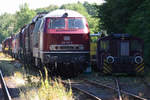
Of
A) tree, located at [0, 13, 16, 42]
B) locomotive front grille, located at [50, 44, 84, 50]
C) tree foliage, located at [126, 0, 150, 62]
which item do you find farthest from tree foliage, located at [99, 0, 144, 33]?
tree, located at [0, 13, 16, 42]

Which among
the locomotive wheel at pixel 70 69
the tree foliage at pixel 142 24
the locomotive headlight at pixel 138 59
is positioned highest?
the tree foliage at pixel 142 24

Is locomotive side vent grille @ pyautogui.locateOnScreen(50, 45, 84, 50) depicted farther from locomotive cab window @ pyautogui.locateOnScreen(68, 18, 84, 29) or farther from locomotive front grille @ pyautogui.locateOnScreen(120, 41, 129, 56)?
locomotive front grille @ pyautogui.locateOnScreen(120, 41, 129, 56)

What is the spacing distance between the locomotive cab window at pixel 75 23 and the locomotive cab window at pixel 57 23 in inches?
13.2

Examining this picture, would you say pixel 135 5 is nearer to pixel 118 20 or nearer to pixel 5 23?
pixel 118 20

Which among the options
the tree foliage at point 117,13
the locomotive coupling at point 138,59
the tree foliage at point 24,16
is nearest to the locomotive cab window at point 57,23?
the locomotive coupling at point 138,59

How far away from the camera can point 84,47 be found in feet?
54.4

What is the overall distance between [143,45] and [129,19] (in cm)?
263

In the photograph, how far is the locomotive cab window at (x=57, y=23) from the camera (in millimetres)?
16864

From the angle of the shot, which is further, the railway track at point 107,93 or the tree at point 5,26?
the tree at point 5,26

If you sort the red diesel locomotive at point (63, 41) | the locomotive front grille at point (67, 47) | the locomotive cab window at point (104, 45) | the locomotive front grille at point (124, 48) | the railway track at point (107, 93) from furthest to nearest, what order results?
1. the locomotive cab window at point (104, 45)
2. the locomotive front grille at point (124, 48)
3. the locomotive front grille at point (67, 47)
4. the red diesel locomotive at point (63, 41)
5. the railway track at point (107, 93)

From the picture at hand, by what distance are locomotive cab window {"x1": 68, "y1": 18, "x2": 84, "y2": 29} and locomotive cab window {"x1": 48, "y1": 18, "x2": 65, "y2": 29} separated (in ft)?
1.10

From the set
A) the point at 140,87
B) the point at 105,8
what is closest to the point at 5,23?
the point at 105,8

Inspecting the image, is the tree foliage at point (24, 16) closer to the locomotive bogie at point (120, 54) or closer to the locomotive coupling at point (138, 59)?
the locomotive bogie at point (120, 54)

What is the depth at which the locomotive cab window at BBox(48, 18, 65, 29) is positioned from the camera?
664 inches
